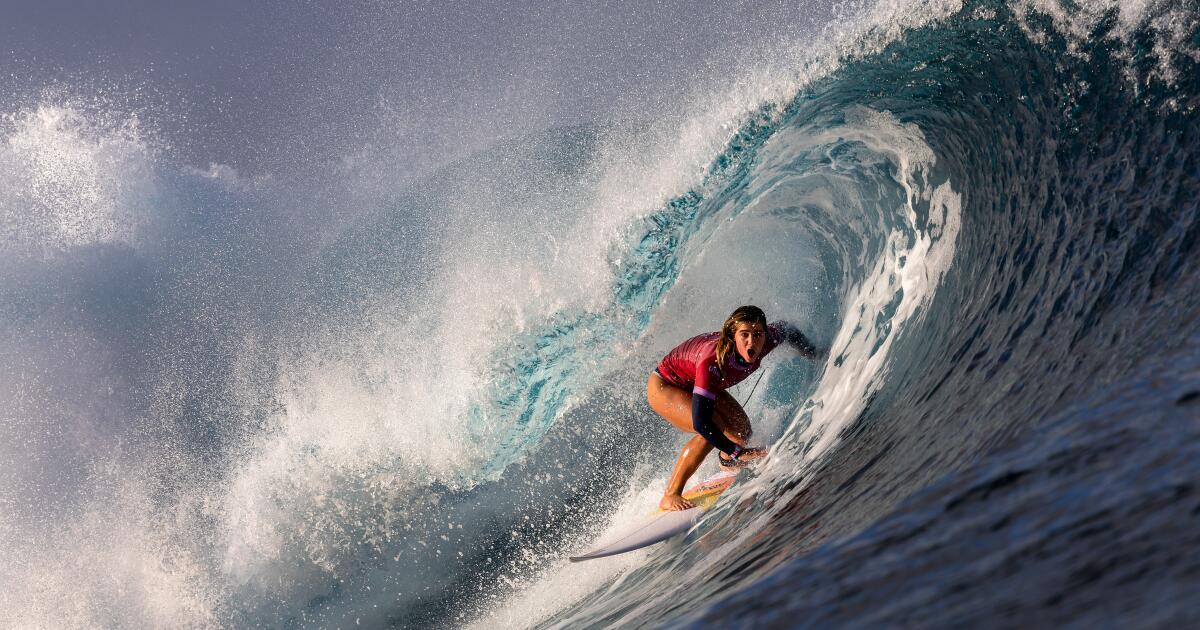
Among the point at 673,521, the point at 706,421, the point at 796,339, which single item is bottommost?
the point at 673,521

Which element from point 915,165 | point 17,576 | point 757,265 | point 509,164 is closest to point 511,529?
point 757,265

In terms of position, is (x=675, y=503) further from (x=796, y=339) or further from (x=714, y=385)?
(x=796, y=339)

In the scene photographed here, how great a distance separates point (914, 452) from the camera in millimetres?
Answer: 3332

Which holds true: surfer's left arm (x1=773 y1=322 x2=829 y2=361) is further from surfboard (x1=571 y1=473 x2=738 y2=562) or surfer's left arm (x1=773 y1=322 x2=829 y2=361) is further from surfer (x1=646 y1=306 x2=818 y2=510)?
surfboard (x1=571 y1=473 x2=738 y2=562)

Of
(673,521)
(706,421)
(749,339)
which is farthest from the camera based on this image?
(673,521)

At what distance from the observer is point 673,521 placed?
5168 mm

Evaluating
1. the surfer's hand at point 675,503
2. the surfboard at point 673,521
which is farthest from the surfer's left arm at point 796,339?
the surfer's hand at point 675,503

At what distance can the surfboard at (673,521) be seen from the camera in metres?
5.14

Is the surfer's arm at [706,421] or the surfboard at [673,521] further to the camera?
the surfboard at [673,521]

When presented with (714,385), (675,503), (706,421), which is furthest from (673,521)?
(714,385)

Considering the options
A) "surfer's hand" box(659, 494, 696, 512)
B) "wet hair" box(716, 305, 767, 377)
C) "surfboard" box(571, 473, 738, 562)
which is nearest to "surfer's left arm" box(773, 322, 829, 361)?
"wet hair" box(716, 305, 767, 377)

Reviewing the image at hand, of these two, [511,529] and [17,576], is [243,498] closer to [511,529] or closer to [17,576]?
[511,529]

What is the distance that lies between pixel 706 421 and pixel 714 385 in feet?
0.72

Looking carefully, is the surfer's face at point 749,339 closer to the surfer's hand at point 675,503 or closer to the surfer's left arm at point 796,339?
the surfer's left arm at point 796,339
